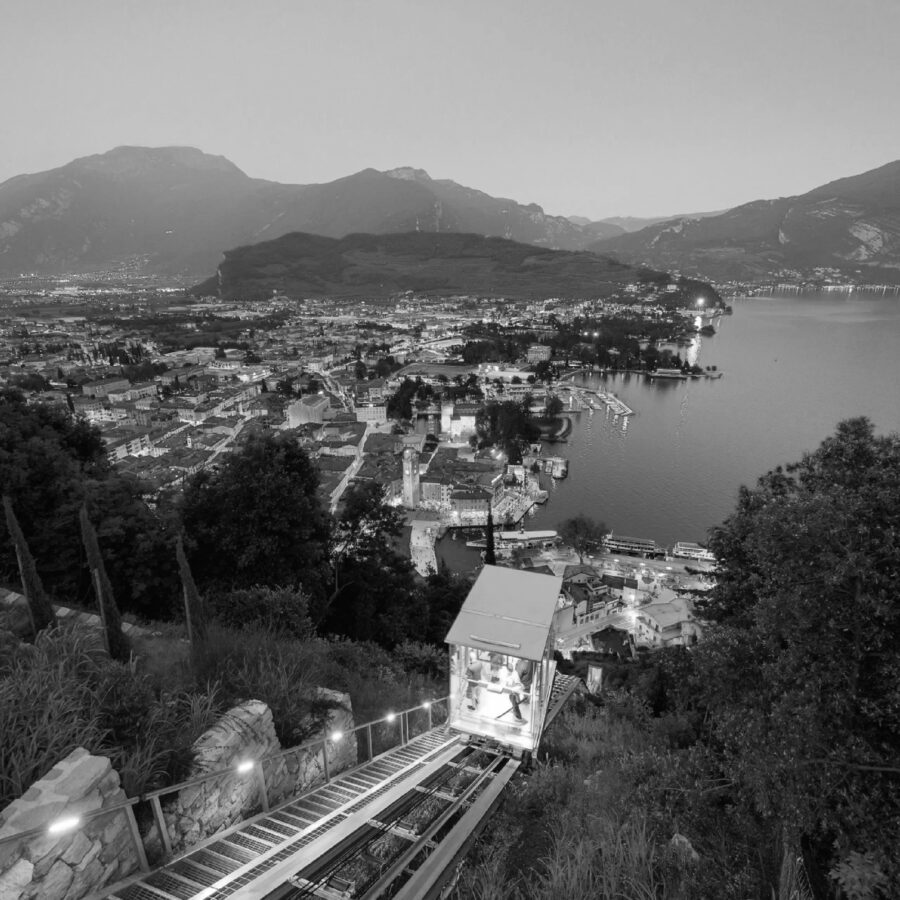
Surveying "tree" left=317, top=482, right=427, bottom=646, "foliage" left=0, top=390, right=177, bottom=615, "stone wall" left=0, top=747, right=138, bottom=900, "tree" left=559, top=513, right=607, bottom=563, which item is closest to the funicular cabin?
"stone wall" left=0, top=747, right=138, bottom=900

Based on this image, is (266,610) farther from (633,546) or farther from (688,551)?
(633,546)

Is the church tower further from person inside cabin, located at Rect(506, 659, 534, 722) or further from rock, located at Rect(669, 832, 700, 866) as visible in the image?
rock, located at Rect(669, 832, 700, 866)

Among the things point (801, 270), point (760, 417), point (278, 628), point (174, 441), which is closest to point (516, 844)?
point (278, 628)

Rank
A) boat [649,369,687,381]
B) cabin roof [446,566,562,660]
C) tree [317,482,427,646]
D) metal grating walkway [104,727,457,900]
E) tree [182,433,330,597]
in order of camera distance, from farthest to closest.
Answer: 1. boat [649,369,687,381]
2. tree [317,482,427,646]
3. tree [182,433,330,597]
4. cabin roof [446,566,562,660]
5. metal grating walkway [104,727,457,900]

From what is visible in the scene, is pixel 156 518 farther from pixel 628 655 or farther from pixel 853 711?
pixel 628 655

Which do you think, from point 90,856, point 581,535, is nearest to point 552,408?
point 581,535

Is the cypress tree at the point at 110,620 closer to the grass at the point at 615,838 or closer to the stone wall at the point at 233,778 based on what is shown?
the stone wall at the point at 233,778
